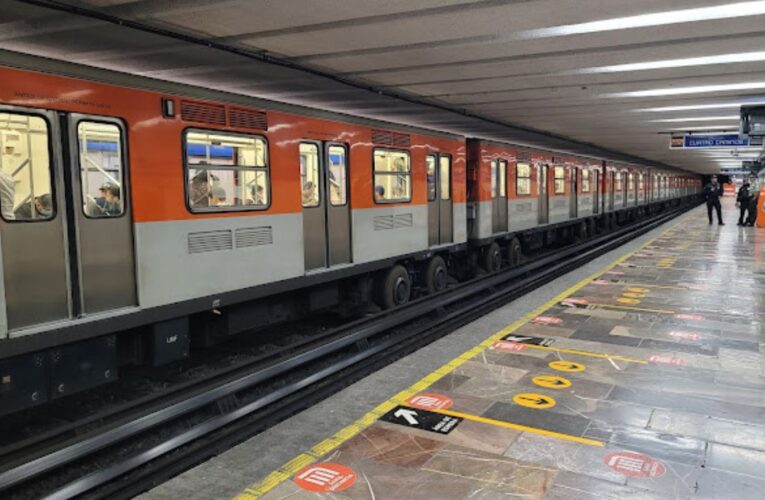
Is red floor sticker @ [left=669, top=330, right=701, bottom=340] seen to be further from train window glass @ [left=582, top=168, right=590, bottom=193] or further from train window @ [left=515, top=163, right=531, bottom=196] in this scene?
train window glass @ [left=582, top=168, right=590, bottom=193]

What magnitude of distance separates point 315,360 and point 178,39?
3.73 meters

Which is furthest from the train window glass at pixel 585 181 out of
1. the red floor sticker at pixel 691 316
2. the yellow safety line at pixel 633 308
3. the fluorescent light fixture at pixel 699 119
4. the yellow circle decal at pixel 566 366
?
the yellow circle decal at pixel 566 366

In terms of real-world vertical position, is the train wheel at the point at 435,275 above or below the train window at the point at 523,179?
below

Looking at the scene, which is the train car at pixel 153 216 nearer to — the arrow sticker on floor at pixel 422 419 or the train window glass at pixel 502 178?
the arrow sticker on floor at pixel 422 419

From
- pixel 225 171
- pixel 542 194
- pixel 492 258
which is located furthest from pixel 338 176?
pixel 542 194

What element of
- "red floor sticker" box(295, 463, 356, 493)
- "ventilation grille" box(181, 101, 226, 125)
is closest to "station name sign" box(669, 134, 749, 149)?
"ventilation grille" box(181, 101, 226, 125)

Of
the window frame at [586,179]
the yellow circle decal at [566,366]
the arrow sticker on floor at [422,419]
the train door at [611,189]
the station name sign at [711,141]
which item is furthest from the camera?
the train door at [611,189]

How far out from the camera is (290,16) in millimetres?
4949

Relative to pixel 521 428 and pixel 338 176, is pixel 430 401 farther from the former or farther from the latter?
pixel 338 176

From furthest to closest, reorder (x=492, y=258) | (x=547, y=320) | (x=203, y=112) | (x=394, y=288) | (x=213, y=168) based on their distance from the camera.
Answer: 1. (x=492, y=258)
2. (x=394, y=288)
3. (x=547, y=320)
4. (x=213, y=168)
5. (x=203, y=112)

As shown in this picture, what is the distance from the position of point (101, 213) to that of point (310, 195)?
3060 mm

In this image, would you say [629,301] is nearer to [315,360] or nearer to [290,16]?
[315,360]

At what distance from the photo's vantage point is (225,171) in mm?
6344

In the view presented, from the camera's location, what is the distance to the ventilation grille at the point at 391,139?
8.95 metres
